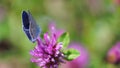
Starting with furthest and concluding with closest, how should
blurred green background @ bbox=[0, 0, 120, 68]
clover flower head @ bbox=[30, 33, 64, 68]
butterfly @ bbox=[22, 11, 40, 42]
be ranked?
blurred green background @ bbox=[0, 0, 120, 68], clover flower head @ bbox=[30, 33, 64, 68], butterfly @ bbox=[22, 11, 40, 42]

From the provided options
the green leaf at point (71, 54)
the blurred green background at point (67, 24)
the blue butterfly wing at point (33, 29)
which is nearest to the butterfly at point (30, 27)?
the blue butterfly wing at point (33, 29)

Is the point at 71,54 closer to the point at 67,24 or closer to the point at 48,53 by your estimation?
the point at 48,53

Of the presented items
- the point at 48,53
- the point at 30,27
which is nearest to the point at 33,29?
the point at 30,27

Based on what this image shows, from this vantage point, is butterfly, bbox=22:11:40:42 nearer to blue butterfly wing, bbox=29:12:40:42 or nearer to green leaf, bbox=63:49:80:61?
blue butterfly wing, bbox=29:12:40:42

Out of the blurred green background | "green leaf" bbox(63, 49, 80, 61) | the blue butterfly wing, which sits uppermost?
the blurred green background

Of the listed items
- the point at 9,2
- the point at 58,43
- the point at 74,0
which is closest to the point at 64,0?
the point at 74,0

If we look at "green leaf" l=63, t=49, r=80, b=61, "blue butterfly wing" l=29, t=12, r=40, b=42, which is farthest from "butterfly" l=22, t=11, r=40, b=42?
"green leaf" l=63, t=49, r=80, b=61

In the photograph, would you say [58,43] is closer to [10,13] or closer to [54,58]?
[54,58]
